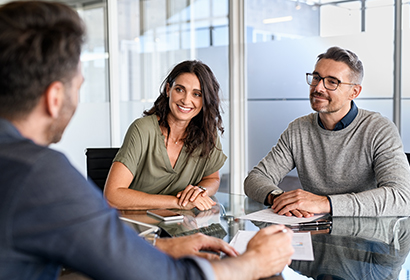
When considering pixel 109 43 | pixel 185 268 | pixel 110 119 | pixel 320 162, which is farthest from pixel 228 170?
pixel 185 268

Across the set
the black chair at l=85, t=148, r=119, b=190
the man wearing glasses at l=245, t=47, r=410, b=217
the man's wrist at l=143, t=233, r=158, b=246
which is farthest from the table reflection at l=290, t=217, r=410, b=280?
the black chair at l=85, t=148, r=119, b=190

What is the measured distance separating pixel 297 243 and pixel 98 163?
1.72m

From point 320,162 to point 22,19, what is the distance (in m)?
1.96

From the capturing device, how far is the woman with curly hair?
95.9 inches

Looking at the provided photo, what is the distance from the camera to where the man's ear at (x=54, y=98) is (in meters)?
0.88

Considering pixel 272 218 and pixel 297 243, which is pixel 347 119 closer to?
pixel 272 218

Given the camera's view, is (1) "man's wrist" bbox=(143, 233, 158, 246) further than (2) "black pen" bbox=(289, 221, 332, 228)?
No

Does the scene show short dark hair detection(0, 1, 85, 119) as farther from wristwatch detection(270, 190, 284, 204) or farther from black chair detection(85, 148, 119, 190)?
black chair detection(85, 148, 119, 190)

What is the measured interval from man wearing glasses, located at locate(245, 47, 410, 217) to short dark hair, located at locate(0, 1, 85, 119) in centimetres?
143

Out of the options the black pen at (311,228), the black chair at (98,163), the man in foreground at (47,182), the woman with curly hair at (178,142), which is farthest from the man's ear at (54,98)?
the black chair at (98,163)

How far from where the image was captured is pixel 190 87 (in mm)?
2518

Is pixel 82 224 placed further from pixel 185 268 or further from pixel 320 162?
pixel 320 162

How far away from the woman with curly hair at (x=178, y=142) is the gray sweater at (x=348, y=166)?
325mm

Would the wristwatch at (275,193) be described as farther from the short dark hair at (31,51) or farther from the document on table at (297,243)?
the short dark hair at (31,51)
